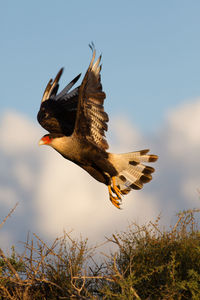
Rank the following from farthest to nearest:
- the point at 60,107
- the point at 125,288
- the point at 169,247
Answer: the point at 60,107 → the point at 169,247 → the point at 125,288

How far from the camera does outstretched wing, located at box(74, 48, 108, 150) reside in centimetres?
825

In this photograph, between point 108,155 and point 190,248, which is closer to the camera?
point 190,248

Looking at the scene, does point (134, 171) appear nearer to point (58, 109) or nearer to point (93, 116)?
point (93, 116)

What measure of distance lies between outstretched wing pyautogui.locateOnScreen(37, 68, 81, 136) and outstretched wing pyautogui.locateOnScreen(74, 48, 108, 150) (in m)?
1.29

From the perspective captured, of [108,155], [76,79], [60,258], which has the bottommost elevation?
[60,258]

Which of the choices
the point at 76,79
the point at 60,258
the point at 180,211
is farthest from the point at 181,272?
the point at 76,79

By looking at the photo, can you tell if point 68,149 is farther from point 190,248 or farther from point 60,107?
point 190,248

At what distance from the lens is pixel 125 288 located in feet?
16.1

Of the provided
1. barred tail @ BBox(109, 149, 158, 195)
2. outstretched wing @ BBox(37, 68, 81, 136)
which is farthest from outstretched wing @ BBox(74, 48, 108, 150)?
outstretched wing @ BBox(37, 68, 81, 136)

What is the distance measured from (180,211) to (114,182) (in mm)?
2392

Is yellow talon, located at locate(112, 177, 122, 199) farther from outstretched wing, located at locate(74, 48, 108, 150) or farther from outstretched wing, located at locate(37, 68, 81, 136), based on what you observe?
outstretched wing, located at locate(37, 68, 81, 136)

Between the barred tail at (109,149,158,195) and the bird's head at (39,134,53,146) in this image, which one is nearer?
the bird's head at (39,134,53,146)

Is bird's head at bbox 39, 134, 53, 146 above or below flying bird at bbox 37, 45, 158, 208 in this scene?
below

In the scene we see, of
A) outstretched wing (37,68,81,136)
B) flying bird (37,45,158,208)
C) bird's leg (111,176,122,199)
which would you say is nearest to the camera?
flying bird (37,45,158,208)
